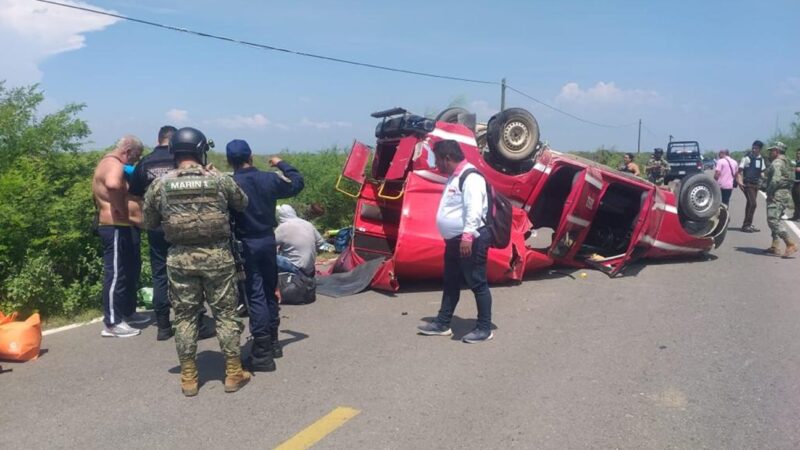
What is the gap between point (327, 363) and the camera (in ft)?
17.1

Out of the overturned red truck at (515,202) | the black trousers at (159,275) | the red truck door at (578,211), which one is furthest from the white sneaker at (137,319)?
the red truck door at (578,211)

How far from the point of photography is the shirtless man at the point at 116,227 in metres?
5.86

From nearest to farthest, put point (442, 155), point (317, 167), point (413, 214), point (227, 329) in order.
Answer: point (227, 329), point (442, 155), point (413, 214), point (317, 167)

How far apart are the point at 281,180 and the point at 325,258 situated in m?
5.41

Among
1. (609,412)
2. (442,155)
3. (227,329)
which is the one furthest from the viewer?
(442,155)

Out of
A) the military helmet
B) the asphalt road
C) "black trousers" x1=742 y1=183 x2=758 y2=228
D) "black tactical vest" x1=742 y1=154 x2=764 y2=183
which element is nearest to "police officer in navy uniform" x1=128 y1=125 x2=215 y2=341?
the asphalt road

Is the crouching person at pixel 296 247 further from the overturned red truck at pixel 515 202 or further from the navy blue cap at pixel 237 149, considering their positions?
the navy blue cap at pixel 237 149

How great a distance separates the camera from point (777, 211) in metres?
10.2

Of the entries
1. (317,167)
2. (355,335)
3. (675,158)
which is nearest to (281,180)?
(355,335)

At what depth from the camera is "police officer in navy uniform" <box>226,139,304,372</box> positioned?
493cm

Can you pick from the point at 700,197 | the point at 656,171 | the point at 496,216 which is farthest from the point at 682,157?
the point at 496,216

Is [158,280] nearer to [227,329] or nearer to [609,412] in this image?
[227,329]

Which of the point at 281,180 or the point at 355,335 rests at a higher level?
the point at 281,180

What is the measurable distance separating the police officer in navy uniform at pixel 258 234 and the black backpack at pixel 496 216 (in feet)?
5.45
